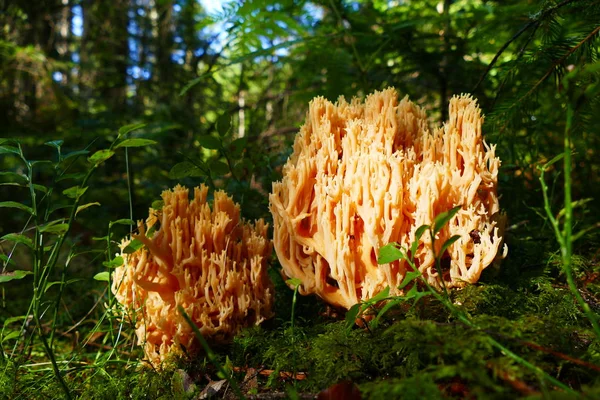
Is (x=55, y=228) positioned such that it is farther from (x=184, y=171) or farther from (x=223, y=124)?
(x=223, y=124)

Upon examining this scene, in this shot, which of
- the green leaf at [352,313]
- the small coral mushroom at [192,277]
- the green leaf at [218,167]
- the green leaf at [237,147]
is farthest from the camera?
the green leaf at [237,147]

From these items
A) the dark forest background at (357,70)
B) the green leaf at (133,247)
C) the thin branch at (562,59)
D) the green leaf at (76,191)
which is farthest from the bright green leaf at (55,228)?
the thin branch at (562,59)

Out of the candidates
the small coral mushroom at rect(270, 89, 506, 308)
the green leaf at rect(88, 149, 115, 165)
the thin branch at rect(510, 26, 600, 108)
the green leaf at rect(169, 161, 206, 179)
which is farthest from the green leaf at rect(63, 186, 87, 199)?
the thin branch at rect(510, 26, 600, 108)

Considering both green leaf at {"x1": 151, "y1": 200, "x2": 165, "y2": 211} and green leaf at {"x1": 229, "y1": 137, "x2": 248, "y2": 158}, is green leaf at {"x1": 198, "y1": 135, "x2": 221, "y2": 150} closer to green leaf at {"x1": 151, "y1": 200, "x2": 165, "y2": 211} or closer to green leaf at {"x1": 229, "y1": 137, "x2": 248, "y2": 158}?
green leaf at {"x1": 229, "y1": 137, "x2": 248, "y2": 158}

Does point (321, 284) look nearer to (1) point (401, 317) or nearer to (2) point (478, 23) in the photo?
(1) point (401, 317)

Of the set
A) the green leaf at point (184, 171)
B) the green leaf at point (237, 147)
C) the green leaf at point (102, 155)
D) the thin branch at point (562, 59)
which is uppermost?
the thin branch at point (562, 59)

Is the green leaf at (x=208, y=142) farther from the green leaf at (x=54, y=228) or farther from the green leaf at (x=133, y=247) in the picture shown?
the green leaf at (x=54, y=228)

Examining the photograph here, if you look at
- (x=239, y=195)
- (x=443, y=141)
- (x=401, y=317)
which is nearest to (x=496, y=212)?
(x=443, y=141)
